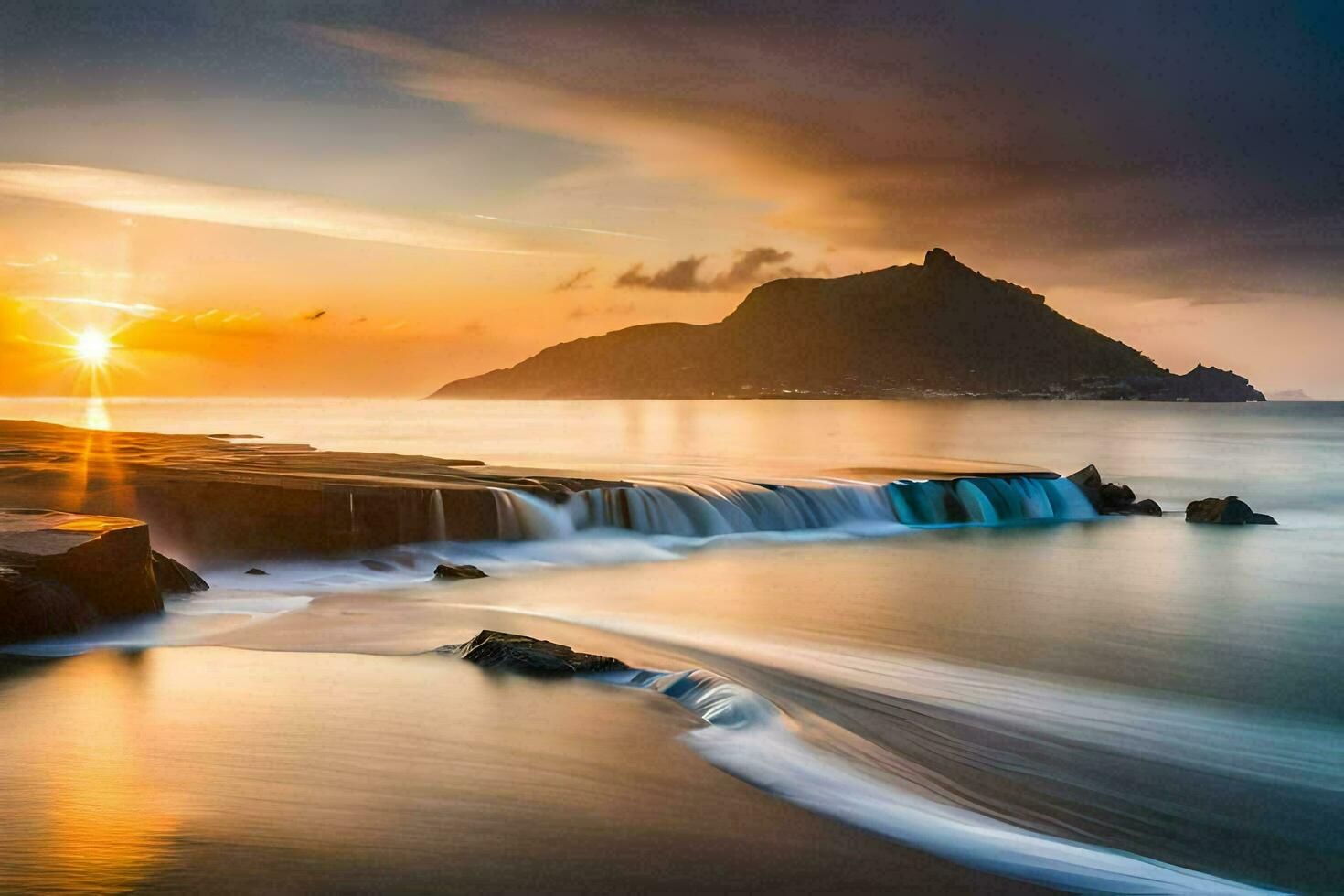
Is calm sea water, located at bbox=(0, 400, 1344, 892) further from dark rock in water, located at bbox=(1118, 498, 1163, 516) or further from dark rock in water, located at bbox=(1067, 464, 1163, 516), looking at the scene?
dark rock in water, located at bbox=(1118, 498, 1163, 516)

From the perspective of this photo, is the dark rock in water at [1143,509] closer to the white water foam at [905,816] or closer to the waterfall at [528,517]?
the waterfall at [528,517]

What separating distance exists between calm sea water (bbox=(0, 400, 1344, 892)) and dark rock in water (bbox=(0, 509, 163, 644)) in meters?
0.39

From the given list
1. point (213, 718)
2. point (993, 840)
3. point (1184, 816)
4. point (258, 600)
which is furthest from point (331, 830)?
point (258, 600)

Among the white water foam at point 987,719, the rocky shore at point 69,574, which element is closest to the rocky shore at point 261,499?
the rocky shore at point 69,574

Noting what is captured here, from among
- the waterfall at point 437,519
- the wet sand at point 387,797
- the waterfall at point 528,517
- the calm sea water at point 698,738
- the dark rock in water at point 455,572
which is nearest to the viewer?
the wet sand at point 387,797

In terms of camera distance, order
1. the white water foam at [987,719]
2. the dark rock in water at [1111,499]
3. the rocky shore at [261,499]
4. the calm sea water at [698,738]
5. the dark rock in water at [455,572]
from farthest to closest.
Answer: the dark rock in water at [1111,499] → the rocky shore at [261,499] → the dark rock in water at [455,572] → the white water foam at [987,719] → the calm sea water at [698,738]

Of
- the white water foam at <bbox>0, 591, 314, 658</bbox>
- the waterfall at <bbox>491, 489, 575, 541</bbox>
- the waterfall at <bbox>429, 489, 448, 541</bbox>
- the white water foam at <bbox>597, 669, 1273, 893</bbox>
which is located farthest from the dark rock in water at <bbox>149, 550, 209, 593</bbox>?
the white water foam at <bbox>597, 669, 1273, 893</bbox>

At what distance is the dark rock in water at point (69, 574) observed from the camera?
10.6 m

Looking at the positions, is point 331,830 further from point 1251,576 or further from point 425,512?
point 1251,576

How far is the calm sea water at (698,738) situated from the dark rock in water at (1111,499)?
11.6m

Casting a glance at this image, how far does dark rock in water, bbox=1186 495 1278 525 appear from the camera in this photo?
27.7 m

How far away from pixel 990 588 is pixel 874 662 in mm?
6204

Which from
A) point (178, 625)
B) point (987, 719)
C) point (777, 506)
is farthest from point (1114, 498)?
point (178, 625)

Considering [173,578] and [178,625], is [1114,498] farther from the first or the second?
[178,625]
